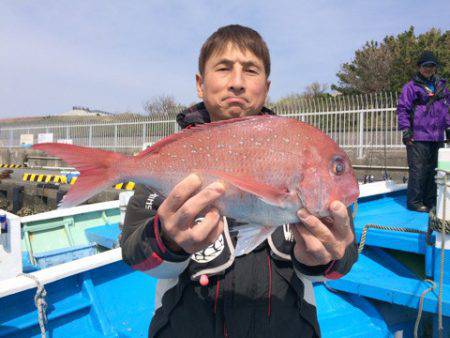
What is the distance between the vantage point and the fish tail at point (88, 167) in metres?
1.43

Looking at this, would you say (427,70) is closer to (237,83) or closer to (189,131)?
(237,83)

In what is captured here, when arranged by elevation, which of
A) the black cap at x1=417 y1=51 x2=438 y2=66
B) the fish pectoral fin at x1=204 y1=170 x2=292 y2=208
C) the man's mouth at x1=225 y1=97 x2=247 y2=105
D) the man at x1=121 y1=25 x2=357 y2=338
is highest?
the black cap at x1=417 y1=51 x2=438 y2=66

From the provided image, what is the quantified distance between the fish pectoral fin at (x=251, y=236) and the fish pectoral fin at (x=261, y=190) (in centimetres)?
12

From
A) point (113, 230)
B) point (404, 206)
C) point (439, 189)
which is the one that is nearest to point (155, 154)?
point (439, 189)

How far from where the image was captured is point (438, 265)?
3197mm

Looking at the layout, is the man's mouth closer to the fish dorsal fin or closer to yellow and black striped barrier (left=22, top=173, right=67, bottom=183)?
the fish dorsal fin


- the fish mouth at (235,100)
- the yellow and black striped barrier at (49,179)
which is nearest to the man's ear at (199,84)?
the fish mouth at (235,100)

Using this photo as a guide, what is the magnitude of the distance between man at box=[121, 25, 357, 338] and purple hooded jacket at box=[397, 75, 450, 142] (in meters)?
4.28

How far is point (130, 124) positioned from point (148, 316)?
15326 mm

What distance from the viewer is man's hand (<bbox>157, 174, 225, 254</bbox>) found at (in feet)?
4.39

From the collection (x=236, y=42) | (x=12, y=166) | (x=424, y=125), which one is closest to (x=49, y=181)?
(x=12, y=166)

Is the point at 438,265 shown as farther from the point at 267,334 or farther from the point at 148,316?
the point at 148,316

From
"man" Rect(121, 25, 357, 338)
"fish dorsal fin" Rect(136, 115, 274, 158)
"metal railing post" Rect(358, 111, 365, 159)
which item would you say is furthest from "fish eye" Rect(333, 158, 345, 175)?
"metal railing post" Rect(358, 111, 365, 159)

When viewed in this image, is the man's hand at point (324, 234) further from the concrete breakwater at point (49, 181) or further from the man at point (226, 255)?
the concrete breakwater at point (49, 181)
